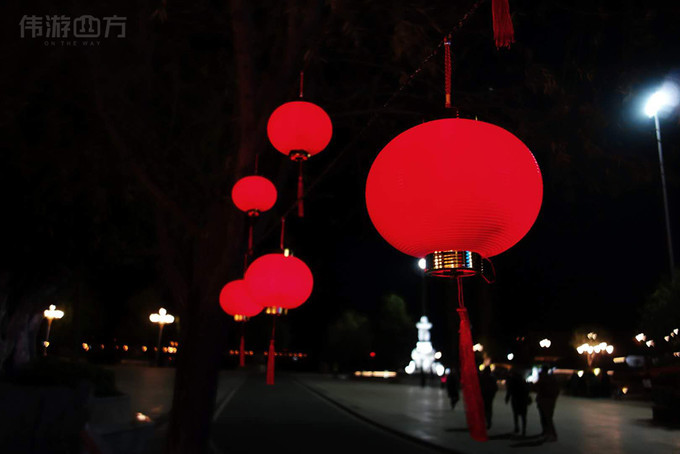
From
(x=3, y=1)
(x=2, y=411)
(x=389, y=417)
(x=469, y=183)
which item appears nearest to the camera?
(x=469, y=183)

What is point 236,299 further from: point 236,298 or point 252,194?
point 252,194

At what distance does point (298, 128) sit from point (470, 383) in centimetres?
350

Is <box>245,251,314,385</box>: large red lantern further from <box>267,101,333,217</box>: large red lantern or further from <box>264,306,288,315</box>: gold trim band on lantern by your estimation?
<box>267,101,333,217</box>: large red lantern

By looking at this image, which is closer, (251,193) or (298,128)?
(298,128)

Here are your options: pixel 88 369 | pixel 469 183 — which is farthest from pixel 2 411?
pixel 469 183

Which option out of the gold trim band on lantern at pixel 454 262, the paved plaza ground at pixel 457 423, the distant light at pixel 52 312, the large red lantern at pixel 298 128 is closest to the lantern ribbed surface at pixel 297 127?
the large red lantern at pixel 298 128

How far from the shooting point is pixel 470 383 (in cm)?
308

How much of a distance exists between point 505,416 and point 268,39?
1412cm

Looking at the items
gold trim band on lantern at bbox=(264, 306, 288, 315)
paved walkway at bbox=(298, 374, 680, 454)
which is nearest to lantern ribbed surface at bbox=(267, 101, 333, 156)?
gold trim band on lantern at bbox=(264, 306, 288, 315)

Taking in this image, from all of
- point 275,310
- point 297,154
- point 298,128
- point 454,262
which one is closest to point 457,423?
point 275,310

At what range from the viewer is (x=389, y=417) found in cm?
1695

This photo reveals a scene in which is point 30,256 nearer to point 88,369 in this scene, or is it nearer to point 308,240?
point 88,369

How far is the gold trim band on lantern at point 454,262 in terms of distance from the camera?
2965 millimetres

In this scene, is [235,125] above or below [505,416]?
above
